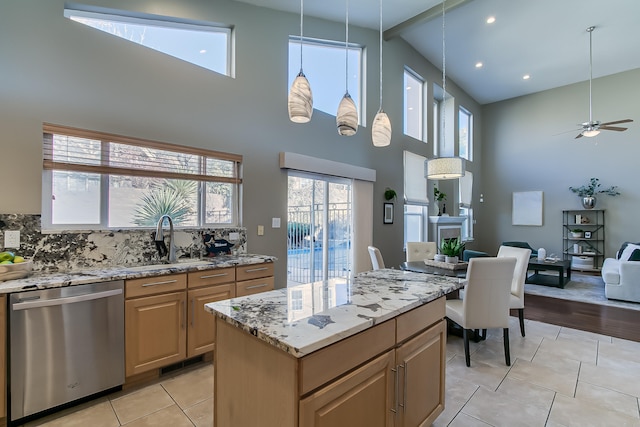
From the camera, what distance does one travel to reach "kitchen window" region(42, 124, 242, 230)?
242 cm

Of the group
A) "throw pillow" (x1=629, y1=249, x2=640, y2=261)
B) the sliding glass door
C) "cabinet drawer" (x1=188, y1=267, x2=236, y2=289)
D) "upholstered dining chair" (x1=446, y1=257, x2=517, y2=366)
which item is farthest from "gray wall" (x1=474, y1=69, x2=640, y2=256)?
"cabinet drawer" (x1=188, y1=267, x2=236, y2=289)

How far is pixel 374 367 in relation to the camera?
4.26 ft

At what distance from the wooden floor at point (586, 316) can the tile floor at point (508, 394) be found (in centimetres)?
57

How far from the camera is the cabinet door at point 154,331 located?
7.28ft

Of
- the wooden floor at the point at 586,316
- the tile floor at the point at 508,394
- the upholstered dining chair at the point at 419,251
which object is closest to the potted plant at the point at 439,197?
the upholstered dining chair at the point at 419,251

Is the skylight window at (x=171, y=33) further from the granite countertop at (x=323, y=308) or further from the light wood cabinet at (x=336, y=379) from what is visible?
the light wood cabinet at (x=336, y=379)

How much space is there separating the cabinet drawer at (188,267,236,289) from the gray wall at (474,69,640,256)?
868 cm

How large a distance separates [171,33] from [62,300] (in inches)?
107

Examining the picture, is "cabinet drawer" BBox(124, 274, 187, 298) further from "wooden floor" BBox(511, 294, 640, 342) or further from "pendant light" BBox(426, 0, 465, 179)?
"wooden floor" BBox(511, 294, 640, 342)

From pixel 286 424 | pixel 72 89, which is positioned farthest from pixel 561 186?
pixel 72 89

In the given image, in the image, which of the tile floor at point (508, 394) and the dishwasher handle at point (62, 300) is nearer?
the dishwasher handle at point (62, 300)

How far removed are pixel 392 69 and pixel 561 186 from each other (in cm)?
609

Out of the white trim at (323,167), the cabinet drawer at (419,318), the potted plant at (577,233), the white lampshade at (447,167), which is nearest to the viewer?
the cabinet drawer at (419,318)

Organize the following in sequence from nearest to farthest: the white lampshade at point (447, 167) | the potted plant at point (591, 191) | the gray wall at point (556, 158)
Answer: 1. the white lampshade at point (447, 167)
2. the gray wall at point (556, 158)
3. the potted plant at point (591, 191)
